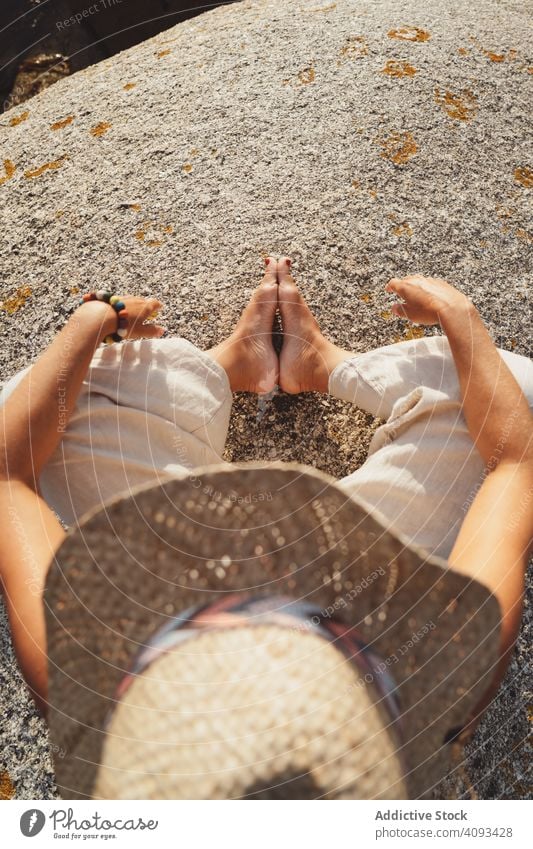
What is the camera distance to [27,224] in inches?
41.3

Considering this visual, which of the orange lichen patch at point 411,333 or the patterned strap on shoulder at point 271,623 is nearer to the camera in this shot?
the patterned strap on shoulder at point 271,623

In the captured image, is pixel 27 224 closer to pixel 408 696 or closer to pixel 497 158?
pixel 497 158

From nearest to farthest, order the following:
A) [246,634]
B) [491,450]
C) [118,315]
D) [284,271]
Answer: [246,634] < [491,450] < [118,315] < [284,271]

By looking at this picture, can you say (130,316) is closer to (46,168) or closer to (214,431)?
(214,431)

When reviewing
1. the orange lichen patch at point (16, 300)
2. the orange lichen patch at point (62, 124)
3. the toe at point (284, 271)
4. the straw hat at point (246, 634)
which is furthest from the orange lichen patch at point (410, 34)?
the straw hat at point (246, 634)

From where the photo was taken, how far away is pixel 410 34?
113 cm

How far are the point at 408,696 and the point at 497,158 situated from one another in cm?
98

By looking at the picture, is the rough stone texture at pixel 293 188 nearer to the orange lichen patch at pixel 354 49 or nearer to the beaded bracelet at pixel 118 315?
the orange lichen patch at pixel 354 49

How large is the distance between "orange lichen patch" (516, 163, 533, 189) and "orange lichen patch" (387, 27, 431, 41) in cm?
36

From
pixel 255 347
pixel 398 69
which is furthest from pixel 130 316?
pixel 398 69

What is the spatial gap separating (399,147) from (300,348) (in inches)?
17.5

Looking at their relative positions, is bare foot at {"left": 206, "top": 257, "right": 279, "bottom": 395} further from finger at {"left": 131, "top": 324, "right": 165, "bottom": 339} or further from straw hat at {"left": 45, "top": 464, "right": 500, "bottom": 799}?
straw hat at {"left": 45, "top": 464, "right": 500, "bottom": 799}

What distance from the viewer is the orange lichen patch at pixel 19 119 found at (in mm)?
→ 1192

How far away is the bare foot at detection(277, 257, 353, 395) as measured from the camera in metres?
0.91
